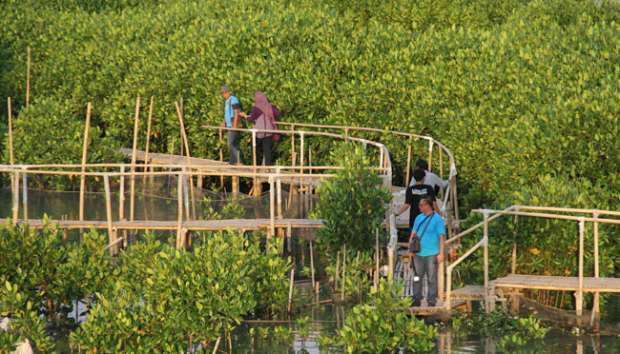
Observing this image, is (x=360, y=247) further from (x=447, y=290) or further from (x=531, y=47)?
(x=531, y=47)

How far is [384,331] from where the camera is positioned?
22.2m

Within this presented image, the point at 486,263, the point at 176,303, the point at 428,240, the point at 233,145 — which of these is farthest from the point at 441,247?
the point at 233,145

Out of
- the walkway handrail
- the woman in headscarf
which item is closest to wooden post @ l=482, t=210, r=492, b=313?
the walkway handrail

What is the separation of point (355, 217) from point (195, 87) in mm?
13588

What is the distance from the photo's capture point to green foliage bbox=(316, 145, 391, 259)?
25797 mm

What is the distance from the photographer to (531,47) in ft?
108

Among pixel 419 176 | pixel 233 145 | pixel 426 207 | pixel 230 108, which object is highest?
pixel 230 108

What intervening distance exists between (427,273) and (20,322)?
20.5 ft

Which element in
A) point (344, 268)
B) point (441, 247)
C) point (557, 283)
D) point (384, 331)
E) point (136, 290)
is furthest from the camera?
point (344, 268)

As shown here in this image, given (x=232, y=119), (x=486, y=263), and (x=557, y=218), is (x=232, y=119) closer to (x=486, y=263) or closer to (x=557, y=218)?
(x=557, y=218)

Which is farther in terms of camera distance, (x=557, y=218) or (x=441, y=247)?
(x=557, y=218)

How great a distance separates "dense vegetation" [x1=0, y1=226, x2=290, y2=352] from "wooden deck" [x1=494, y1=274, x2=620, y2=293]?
3.54m

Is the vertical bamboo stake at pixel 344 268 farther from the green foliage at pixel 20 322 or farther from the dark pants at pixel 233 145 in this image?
the dark pants at pixel 233 145

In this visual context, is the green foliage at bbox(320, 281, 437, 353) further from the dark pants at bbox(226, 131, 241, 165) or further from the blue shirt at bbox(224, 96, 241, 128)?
the blue shirt at bbox(224, 96, 241, 128)
